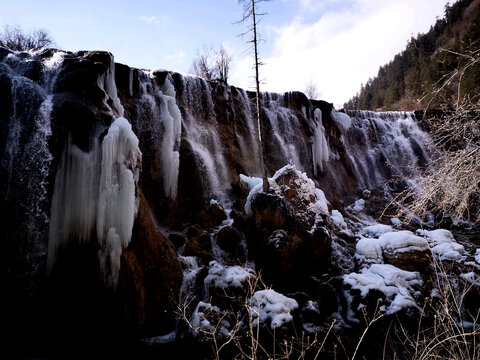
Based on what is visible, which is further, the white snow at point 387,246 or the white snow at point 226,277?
the white snow at point 387,246

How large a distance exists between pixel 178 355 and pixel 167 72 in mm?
11225

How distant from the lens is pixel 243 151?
46.9 feet

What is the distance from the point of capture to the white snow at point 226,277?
7305 mm

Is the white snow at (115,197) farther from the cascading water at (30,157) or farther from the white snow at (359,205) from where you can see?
the white snow at (359,205)

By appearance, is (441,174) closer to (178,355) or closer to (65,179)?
(178,355)

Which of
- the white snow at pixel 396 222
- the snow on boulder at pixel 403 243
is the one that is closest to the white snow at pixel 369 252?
the snow on boulder at pixel 403 243

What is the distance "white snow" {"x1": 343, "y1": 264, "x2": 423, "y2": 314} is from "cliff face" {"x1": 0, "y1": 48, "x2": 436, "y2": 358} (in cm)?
134

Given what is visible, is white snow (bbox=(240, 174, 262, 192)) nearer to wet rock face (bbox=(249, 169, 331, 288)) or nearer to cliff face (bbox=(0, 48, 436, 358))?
cliff face (bbox=(0, 48, 436, 358))

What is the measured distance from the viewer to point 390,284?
754 centimetres

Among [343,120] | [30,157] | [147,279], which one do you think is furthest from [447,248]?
[30,157]

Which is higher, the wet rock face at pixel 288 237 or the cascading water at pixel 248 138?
the cascading water at pixel 248 138

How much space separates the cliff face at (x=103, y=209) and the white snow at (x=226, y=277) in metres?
0.86

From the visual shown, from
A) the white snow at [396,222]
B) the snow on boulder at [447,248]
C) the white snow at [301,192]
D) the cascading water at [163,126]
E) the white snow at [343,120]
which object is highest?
the white snow at [343,120]

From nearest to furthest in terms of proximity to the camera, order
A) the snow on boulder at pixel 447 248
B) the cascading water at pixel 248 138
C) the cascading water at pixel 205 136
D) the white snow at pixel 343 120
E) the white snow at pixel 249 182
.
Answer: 1. the snow on boulder at pixel 447 248
2. the white snow at pixel 249 182
3. the cascading water at pixel 205 136
4. the cascading water at pixel 248 138
5. the white snow at pixel 343 120
